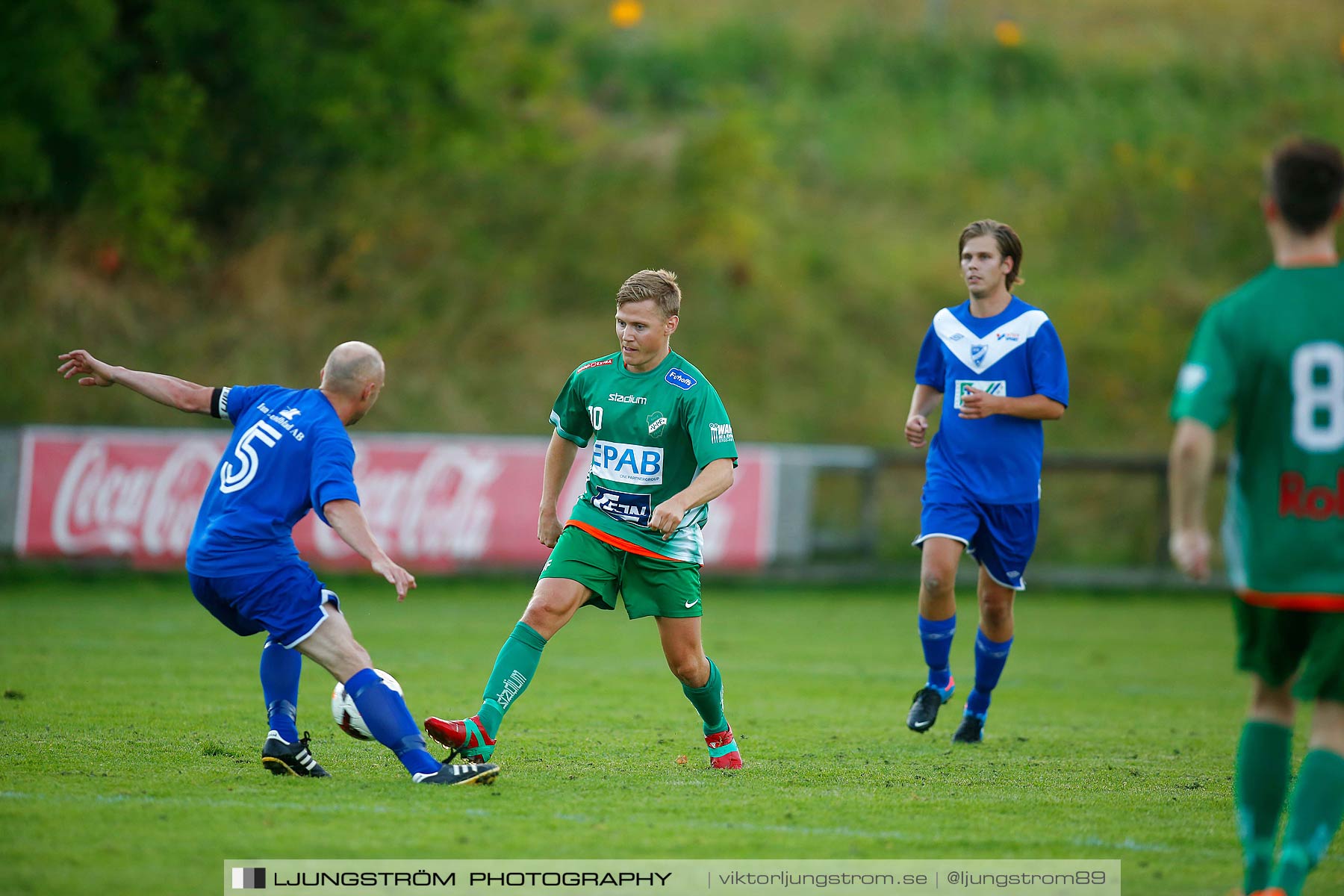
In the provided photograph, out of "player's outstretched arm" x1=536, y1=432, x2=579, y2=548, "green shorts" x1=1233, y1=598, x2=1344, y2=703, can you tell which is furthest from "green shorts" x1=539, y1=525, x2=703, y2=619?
"green shorts" x1=1233, y1=598, x2=1344, y2=703

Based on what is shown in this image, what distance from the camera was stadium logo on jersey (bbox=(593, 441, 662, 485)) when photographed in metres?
6.16

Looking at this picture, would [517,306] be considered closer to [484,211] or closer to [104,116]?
[484,211]

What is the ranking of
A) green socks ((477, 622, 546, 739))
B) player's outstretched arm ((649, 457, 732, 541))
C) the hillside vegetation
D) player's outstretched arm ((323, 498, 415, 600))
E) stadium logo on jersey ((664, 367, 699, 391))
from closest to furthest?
player's outstretched arm ((323, 498, 415, 600)), player's outstretched arm ((649, 457, 732, 541)), green socks ((477, 622, 546, 739)), stadium logo on jersey ((664, 367, 699, 391)), the hillside vegetation

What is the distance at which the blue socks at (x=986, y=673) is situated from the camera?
24.2 ft

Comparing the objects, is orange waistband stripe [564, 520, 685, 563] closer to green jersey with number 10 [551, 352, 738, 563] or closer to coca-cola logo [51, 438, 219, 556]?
green jersey with number 10 [551, 352, 738, 563]

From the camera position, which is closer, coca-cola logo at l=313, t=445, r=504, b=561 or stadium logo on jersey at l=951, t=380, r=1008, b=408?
stadium logo on jersey at l=951, t=380, r=1008, b=408

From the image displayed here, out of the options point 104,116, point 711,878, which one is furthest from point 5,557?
point 711,878

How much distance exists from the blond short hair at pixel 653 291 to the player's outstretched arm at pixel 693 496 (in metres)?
0.73

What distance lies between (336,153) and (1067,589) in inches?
524

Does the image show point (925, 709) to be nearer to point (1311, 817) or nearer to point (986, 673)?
point (986, 673)

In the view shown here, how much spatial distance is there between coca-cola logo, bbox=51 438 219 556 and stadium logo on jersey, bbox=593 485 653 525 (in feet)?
33.6

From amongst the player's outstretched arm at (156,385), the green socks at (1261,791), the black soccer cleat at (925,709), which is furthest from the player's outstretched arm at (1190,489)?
the player's outstretched arm at (156,385)

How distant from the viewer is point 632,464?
6164 mm

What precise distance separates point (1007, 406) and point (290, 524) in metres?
3.52
